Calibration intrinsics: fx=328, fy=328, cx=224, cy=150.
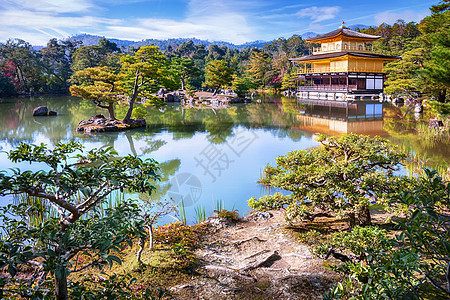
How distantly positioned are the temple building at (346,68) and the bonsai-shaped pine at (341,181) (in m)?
21.8

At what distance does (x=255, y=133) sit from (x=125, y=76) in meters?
6.09

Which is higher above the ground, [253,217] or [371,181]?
[371,181]

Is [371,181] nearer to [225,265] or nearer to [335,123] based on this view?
[225,265]

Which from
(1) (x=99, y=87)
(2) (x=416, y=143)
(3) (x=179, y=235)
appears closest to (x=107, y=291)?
(3) (x=179, y=235)

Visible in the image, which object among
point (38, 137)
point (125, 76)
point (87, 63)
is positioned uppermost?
point (87, 63)

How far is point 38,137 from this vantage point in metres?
12.4

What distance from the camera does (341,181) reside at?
12.3ft

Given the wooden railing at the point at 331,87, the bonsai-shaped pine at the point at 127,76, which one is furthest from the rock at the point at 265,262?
the wooden railing at the point at 331,87

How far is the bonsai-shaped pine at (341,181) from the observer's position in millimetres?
3629

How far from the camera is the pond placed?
658 centimetres

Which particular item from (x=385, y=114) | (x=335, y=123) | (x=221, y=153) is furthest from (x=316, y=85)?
(x=221, y=153)

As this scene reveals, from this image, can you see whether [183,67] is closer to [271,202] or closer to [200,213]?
[200,213]

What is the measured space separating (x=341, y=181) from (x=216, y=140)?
823 centimetres

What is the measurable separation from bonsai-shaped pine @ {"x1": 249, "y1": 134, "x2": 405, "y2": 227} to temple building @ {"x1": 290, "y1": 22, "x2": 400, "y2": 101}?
21.8m
